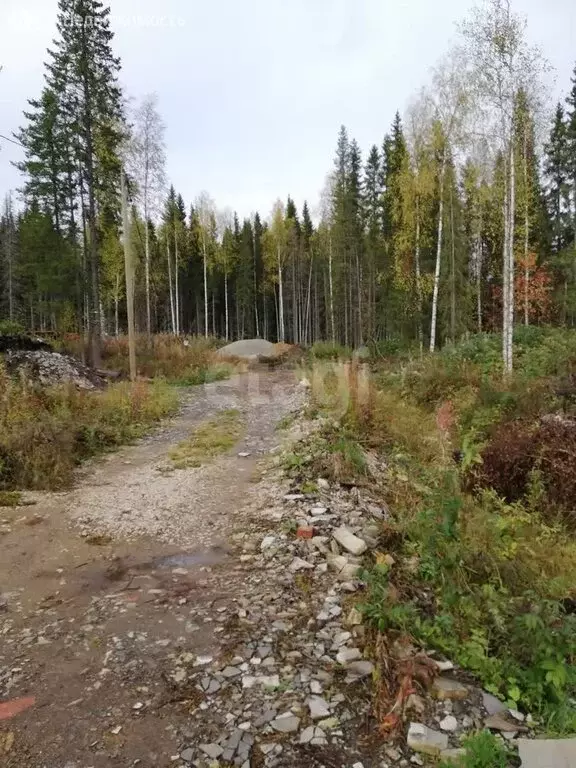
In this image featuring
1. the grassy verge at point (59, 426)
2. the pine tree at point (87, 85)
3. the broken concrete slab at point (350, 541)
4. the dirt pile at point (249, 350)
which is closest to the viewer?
the broken concrete slab at point (350, 541)

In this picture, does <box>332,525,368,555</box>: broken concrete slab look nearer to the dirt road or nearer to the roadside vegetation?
the roadside vegetation

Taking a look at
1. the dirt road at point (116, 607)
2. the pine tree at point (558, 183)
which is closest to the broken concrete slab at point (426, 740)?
the dirt road at point (116, 607)

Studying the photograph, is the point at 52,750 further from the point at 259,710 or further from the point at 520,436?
the point at 520,436

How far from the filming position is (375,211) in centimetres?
3334

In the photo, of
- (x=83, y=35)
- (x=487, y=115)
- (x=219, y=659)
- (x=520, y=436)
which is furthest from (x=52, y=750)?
(x=83, y=35)

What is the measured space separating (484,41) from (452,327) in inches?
451

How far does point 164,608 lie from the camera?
378 centimetres

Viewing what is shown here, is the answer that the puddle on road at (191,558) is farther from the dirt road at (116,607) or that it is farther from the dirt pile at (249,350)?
the dirt pile at (249,350)

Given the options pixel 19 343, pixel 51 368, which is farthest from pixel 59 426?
pixel 19 343

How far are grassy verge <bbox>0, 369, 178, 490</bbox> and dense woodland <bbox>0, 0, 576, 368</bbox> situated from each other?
6832 mm

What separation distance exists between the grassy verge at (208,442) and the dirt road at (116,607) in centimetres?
50

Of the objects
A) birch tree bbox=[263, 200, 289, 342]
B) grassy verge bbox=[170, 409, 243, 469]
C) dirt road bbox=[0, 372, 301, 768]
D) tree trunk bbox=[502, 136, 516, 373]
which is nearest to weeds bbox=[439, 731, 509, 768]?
dirt road bbox=[0, 372, 301, 768]

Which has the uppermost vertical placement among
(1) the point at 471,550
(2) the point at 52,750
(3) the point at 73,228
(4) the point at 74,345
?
(3) the point at 73,228

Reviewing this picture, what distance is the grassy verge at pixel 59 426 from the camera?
6.75 metres
